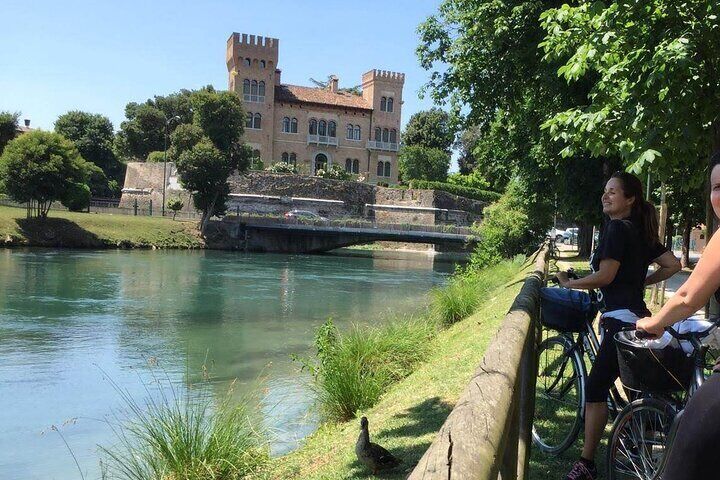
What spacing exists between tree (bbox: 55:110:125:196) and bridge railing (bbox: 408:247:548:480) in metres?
75.3

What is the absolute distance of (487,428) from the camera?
88.3 inches

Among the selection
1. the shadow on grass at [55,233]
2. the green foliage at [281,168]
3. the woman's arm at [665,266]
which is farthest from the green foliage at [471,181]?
the woman's arm at [665,266]

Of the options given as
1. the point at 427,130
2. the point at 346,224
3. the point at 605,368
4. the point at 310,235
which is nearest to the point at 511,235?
the point at 605,368

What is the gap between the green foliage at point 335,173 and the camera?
69375 mm

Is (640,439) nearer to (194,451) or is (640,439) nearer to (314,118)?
(194,451)

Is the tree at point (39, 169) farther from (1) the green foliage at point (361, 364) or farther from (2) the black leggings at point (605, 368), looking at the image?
(2) the black leggings at point (605, 368)

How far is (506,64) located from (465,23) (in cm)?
185

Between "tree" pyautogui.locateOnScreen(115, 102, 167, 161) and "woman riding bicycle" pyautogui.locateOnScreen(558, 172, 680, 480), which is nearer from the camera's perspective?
"woman riding bicycle" pyautogui.locateOnScreen(558, 172, 680, 480)

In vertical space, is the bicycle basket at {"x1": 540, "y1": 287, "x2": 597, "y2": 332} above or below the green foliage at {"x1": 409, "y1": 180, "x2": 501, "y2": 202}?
below

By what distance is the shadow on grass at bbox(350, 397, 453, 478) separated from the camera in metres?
5.07

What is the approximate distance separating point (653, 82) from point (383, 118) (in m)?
72.3

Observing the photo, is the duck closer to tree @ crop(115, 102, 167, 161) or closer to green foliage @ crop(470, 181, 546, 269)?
green foliage @ crop(470, 181, 546, 269)

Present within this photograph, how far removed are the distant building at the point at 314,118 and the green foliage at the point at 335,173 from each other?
306cm

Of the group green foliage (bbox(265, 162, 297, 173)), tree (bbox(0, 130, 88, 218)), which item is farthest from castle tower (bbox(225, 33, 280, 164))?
tree (bbox(0, 130, 88, 218))
